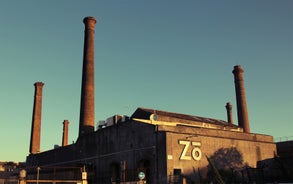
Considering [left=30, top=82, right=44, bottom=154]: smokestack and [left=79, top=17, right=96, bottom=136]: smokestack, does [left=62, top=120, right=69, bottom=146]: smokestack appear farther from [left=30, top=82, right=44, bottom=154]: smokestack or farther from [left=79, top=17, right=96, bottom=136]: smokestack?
[left=79, top=17, right=96, bottom=136]: smokestack

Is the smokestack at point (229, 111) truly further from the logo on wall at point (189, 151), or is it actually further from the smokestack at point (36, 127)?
the smokestack at point (36, 127)

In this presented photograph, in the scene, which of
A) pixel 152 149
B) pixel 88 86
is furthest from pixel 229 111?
pixel 152 149

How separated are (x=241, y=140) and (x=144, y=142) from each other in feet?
39.8

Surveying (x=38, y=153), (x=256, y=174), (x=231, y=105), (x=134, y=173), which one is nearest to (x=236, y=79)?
(x=231, y=105)

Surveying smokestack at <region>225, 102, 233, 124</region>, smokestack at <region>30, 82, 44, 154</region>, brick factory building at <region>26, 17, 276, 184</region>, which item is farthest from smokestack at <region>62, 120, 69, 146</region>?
smokestack at <region>225, 102, 233, 124</region>

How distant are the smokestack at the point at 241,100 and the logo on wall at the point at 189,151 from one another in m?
20.9

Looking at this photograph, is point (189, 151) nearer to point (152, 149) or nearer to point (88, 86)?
point (152, 149)

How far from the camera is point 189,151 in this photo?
30.3 metres

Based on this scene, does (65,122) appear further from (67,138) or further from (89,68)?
(89,68)

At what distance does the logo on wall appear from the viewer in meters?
29.8

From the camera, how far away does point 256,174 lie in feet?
99.3

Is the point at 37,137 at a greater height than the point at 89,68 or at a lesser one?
lesser

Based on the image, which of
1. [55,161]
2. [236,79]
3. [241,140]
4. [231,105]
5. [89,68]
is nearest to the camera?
[241,140]

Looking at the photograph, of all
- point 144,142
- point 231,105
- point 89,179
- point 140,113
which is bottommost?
point 89,179
